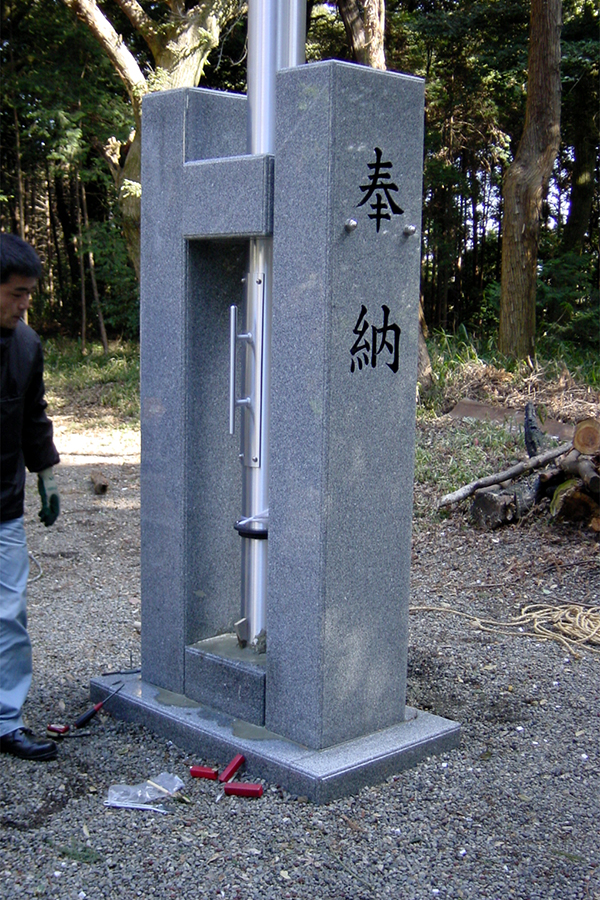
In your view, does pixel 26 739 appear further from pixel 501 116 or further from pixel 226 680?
pixel 501 116

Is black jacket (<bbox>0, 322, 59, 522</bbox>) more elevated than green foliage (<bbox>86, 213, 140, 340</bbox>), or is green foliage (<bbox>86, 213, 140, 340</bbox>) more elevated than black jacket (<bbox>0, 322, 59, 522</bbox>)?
green foliage (<bbox>86, 213, 140, 340</bbox>)

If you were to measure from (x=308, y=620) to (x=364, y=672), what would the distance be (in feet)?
1.16

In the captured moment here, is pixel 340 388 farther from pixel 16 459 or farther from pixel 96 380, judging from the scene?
pixel 96 380

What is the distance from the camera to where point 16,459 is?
3.56 m

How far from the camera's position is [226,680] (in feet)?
12.3

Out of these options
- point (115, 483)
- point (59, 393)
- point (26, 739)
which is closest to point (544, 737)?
point (26, 739)

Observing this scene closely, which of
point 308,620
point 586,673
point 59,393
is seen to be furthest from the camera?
point 59,393

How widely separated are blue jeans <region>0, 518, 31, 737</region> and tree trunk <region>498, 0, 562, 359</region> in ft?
29.9

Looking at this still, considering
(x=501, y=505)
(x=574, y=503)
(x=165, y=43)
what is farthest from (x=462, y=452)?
(x=165, y=43)

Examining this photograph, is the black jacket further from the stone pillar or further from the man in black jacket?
the stone pillar

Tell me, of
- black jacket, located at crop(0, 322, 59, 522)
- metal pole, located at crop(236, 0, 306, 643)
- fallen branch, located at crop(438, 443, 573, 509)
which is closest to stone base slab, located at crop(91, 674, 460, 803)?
metal pole, located at crop(236, 0, 306, 643)

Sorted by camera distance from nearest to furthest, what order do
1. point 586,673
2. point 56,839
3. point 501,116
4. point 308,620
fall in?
point 56,839 < point 308,620 < point 586,673 < point 501,116

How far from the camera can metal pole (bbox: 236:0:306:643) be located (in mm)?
3688

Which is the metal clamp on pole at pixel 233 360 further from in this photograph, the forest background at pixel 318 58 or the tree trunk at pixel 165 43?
the tree trunk at pixel 165 43
